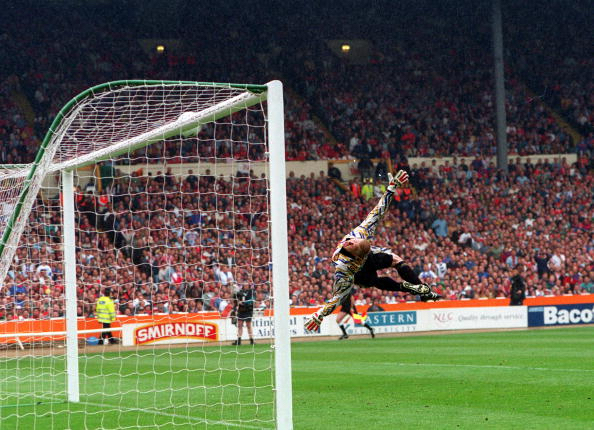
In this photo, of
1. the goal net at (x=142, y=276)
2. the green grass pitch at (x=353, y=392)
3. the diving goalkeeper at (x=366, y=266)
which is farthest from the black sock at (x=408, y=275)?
the green grass pitch at (x=353, y=392)

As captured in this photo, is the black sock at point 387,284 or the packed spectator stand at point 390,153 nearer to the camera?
the black sock at point 387,284

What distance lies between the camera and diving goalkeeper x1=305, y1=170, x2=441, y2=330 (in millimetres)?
9727

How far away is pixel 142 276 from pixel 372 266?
570 inches

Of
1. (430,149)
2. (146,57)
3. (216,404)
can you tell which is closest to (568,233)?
(430,149)

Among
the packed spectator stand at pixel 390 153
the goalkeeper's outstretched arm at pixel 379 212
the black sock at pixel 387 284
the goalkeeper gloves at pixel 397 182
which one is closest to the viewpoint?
the black sock at pixel 387 284

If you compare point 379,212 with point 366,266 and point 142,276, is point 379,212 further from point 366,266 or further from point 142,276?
point 142,276

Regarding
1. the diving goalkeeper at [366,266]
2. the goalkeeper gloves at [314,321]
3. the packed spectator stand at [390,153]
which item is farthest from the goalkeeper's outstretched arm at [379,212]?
the packed spectator stand at [390,153]

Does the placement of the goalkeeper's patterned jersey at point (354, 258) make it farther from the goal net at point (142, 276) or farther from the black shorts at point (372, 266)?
the goal net at point (142, 276)

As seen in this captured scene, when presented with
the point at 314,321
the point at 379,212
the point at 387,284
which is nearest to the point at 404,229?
the point at 379,212

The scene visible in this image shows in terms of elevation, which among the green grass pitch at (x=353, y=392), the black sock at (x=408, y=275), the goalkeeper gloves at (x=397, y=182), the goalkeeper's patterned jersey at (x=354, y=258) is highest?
the goalkeeper gloves at (x=397, y=182)

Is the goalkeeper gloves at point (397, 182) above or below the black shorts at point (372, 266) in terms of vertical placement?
above

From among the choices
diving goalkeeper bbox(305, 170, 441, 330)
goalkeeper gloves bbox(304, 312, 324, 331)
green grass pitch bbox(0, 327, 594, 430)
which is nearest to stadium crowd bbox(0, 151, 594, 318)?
green grass pitch bbox(0, 327, 594, 430)

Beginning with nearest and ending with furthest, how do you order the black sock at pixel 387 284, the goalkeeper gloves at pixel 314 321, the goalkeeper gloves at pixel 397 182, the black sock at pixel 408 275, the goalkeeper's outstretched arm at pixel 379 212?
the goalkeeper gloves at pixel 314 321 < the black sock at pixel 408 275 < the black sock at pixel 387 284 < the goalkeeper's outstretched arm at pixel 379 212 < the goalkeeper gloves at pixel 397 182

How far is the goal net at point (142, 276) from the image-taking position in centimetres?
986
